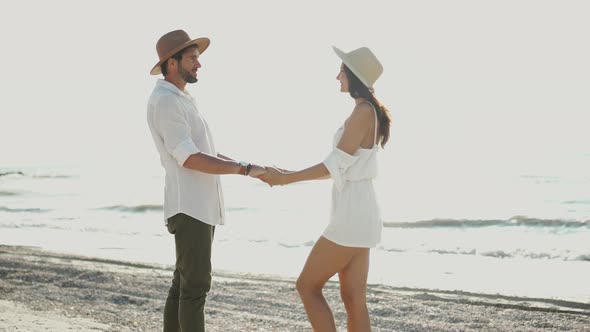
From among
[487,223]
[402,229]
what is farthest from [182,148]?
[487,223]

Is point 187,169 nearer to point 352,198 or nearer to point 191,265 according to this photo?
point 191,265

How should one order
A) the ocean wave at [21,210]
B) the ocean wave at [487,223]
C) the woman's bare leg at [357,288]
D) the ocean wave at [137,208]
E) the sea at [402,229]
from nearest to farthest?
the woman's bare leg at [357,288], the sea at [402,229], the ocean wave at [487,223], the ocean wave at [21,210], the ocean wave at [137,208]

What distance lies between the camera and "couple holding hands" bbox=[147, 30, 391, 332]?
411 cm

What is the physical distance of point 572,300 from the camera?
25.5ft

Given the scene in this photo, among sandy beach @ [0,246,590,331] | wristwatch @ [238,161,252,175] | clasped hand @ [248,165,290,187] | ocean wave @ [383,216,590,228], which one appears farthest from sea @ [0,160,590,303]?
wristwatch @ [238,161,252,175]

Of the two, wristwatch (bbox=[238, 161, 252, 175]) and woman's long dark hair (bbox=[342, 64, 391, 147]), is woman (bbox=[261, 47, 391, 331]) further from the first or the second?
wristwatch (bbox=[238, 161, 252, 175])

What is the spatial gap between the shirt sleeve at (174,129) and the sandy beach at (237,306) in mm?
2266

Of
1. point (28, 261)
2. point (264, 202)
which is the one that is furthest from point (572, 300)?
point (264, 202)

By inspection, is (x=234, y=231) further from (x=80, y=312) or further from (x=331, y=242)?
(x=331, y=242)

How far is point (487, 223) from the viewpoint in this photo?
17359 millimetres

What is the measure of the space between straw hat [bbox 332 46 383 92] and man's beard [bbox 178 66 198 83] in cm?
87

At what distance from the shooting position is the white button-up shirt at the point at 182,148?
4113mm

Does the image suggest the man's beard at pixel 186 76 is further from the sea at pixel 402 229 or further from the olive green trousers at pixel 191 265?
the sea at pixel 402 229

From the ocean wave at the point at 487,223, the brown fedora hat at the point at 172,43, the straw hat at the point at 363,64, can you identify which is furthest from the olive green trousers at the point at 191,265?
the ocean wave at the point at 487,223
